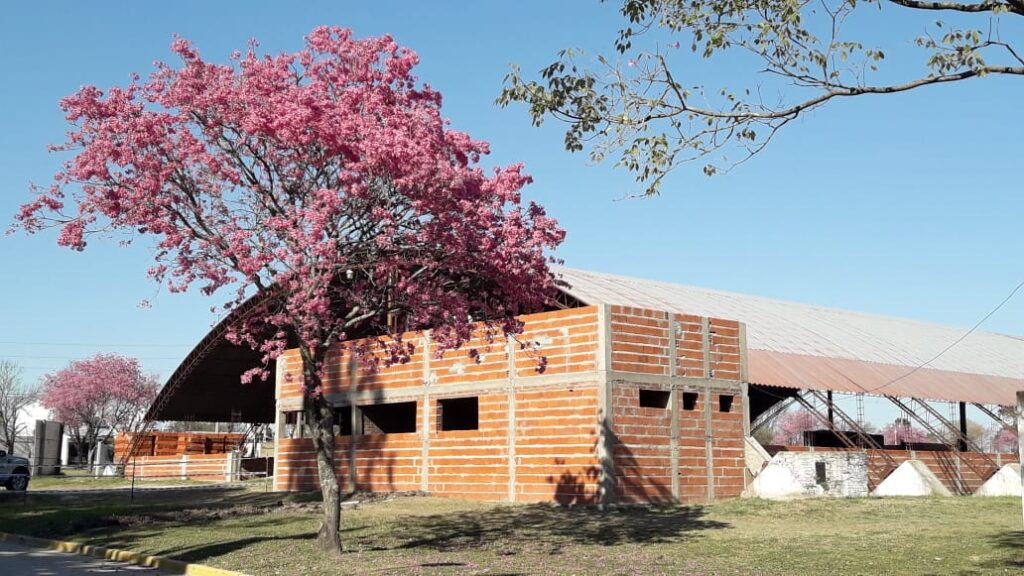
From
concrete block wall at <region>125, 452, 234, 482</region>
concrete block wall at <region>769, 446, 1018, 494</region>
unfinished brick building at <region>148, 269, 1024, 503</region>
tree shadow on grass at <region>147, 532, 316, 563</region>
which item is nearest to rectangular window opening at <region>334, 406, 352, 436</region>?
unfinished brick building at <region>148, 269, 1024, 503</region>

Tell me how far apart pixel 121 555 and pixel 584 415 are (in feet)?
42.8

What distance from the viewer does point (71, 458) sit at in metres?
87.2

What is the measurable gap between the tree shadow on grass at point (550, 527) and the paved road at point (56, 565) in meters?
5.09

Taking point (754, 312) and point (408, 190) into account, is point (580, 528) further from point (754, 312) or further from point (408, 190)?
point (754, 312)

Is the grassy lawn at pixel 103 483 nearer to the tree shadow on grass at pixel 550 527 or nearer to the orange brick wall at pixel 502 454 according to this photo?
the orange brick wall at pixel 502 454

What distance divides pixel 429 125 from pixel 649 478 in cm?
1430

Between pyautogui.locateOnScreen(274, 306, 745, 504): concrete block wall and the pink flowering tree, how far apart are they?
55.1 meters

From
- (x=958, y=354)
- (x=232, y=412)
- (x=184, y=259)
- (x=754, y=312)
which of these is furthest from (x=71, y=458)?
(x=184, y=259)

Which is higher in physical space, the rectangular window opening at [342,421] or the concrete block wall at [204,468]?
the rectangular window opening at [342,421]

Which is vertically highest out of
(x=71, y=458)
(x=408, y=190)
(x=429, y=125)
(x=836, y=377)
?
(x=429, y=125)

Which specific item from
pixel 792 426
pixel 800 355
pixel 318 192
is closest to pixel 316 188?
pixel 318 192

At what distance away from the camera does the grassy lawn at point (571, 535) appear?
1648 centimetres

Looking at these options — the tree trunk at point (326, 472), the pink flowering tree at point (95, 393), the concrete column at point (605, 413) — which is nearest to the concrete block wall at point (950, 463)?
the concrete column at point (605, 413)

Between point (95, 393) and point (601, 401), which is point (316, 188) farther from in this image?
point (95, 393)
